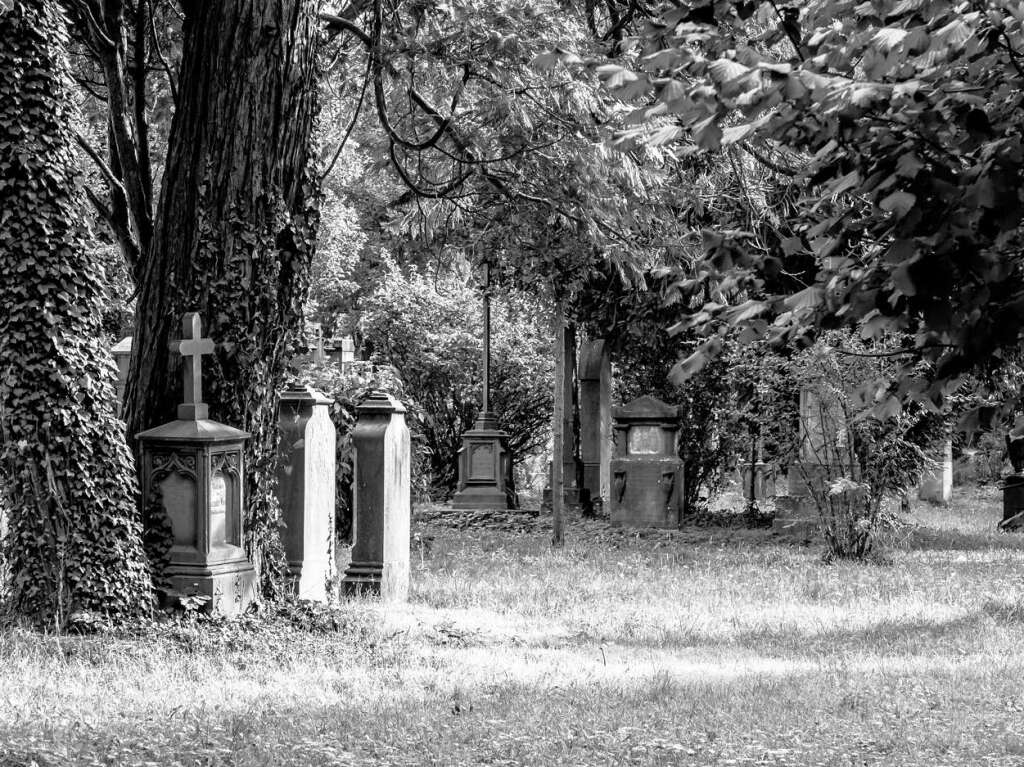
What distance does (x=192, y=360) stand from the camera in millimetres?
8141

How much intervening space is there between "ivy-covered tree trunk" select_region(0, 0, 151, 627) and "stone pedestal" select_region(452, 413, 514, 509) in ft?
46.9

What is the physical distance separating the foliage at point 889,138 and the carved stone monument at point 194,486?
16.8 ft

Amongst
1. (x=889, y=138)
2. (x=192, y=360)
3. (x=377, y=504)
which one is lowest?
(x=377, y=504)

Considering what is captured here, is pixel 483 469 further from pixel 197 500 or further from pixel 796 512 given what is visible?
pixel 197 500

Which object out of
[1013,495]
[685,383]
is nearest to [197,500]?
[685,383]

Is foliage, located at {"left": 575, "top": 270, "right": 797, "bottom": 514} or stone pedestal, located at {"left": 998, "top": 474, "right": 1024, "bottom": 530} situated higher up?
foliage, located at {"left": 575, "top": 270, "right": 797, "bottom": 514}

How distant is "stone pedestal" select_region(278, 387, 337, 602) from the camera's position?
31.7 ft

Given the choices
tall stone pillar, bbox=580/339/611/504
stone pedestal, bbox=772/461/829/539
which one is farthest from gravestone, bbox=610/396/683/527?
tall stone pillar, bbox=580/339/611/504

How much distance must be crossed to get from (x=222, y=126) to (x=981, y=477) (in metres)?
33.1

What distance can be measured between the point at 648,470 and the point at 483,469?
4.53 metres

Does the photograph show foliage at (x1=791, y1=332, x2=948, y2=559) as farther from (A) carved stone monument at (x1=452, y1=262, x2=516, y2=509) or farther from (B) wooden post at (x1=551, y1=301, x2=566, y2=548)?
(A) carved stone monument at (x1=452, y1=262, x2=516, y2=509)

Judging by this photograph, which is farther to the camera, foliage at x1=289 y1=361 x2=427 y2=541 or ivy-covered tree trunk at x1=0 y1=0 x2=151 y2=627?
foliage at x1=289 y1=361 x2=427 y2=541

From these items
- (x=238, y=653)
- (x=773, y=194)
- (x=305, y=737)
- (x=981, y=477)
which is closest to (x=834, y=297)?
(x=305, y=737)

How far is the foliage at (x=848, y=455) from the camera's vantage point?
13.7 meters
